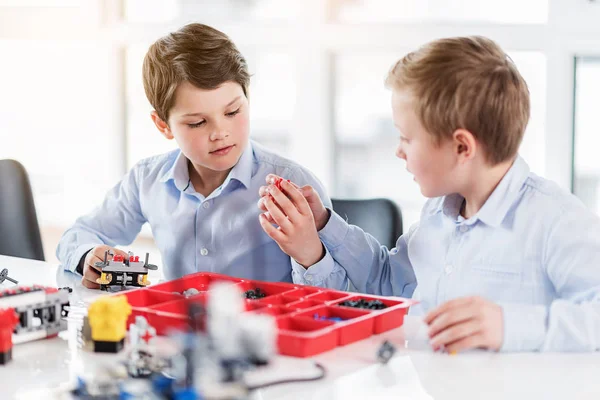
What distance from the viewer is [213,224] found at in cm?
172

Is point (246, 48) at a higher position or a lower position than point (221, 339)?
higher

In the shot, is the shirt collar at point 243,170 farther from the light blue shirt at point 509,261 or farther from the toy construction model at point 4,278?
the toy construction model at point 4,278

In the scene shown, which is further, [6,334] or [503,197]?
[503,197]

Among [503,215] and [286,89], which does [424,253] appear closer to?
[503,215]

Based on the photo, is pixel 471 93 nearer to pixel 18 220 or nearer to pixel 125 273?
pixel 125 273

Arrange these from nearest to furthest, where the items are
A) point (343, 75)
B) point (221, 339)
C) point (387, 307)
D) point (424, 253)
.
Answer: point (221, 339)
point (387, 307)
point (424, 253)
point (343, 75)

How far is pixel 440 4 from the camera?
276 cm

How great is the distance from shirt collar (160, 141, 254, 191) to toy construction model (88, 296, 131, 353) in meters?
0.67

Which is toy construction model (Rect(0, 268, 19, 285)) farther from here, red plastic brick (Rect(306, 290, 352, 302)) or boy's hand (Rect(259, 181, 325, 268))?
red plastic brick (Rect(306, 290, 352, 302))

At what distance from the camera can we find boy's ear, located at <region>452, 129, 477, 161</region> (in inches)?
48.4

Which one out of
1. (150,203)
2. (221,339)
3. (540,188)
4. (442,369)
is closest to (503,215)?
(540,188)

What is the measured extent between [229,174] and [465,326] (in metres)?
0.79

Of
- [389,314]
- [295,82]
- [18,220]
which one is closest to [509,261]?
[389,314]

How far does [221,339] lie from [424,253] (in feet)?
2.21
